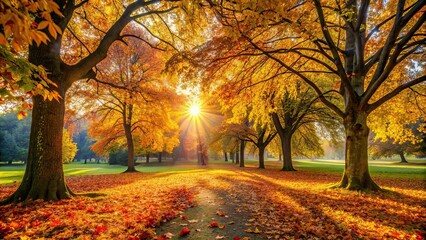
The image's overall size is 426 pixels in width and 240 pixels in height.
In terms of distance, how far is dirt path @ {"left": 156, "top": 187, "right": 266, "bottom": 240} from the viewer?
3.98 m

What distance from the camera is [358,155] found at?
858 centimetres

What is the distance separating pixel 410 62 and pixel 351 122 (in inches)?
317

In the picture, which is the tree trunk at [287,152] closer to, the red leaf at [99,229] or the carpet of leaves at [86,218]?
the carpet of leaves at [86,218]

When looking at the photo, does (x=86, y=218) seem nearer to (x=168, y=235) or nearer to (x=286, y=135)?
(x=168, y=235)

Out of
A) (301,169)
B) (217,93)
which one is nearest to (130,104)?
(217,93)

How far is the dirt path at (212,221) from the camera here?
157 inches

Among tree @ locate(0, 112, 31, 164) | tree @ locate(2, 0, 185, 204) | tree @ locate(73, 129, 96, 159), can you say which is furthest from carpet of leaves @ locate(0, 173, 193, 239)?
tree @ locate(73, 129, 96, 159)

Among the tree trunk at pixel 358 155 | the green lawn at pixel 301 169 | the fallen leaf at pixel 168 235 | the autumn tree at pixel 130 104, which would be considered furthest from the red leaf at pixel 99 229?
the green lawn at pixel 301 169

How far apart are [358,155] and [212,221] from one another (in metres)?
6.97

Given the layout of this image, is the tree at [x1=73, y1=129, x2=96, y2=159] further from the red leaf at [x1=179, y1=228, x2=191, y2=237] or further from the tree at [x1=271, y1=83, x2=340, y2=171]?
the red leaf at [x1=179, y1=228, x2=191, y2=237]

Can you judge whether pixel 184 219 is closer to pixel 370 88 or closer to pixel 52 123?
pixel 52 123

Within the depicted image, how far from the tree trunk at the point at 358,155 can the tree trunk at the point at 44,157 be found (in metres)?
10.1

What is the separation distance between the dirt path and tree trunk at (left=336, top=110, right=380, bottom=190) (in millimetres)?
5332

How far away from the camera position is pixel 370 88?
7977 millimetres
